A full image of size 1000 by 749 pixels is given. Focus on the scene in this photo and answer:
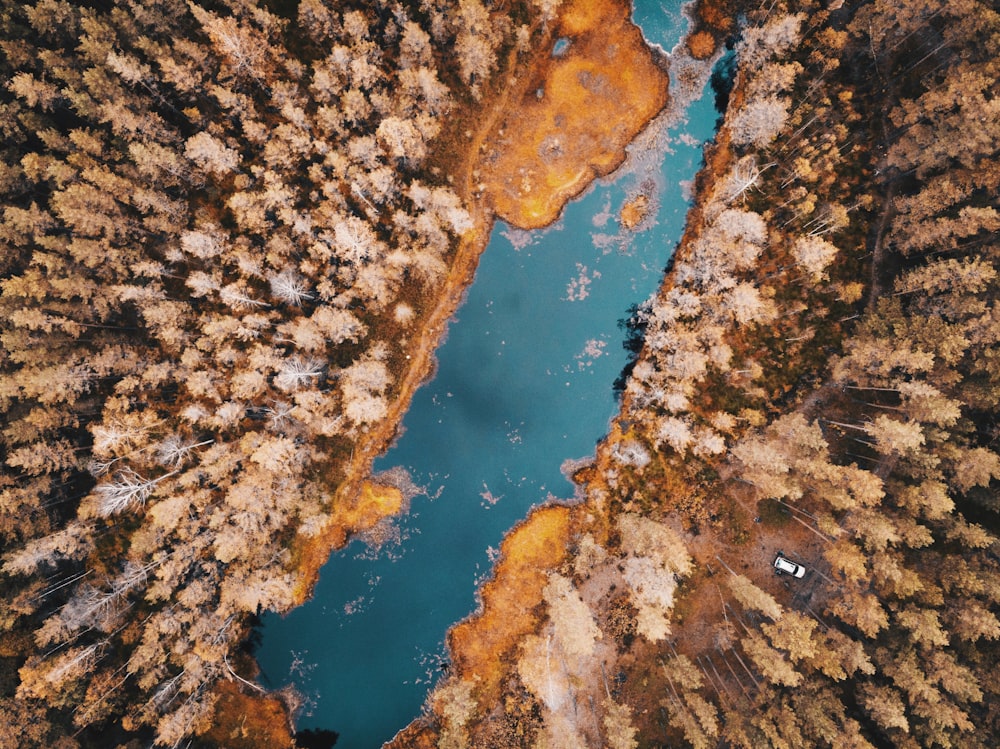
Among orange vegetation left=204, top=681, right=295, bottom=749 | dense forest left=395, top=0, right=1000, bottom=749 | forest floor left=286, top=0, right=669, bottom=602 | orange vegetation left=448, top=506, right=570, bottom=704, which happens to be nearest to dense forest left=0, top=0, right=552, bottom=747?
forest floor left=286, top=0, right=669, bottom=602

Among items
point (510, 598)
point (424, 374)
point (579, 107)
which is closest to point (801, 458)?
point (510, 598)

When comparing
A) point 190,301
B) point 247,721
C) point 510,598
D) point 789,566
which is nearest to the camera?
point 190,301

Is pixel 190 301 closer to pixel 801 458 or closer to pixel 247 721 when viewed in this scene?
pixel 247 721

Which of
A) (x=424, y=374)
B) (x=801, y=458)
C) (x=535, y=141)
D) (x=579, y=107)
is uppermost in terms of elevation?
(x=579, y=107)

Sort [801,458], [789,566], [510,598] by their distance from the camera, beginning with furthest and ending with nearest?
[510,598] → [789,566] → [801,458]

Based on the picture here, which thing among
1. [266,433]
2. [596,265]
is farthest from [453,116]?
[266,433]

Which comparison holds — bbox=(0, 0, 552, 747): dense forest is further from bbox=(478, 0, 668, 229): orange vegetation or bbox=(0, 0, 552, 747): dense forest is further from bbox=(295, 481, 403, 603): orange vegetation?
bbox=(478, 0, 668, 229): orange vegetation

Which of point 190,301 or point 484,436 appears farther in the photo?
point 484,436
